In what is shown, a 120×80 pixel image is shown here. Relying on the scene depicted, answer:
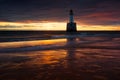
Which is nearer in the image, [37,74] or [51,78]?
[51,78]

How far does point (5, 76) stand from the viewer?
262 inches

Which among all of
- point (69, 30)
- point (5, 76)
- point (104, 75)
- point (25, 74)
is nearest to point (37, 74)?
point (25, 74)

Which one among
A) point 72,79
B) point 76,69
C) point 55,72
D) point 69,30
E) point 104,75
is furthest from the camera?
point 69,30

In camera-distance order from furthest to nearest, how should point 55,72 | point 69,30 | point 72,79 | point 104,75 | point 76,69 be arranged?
1. point 69,30
2. point 76,69
3. point 55,72
4. point 104,75
5. point 72,79

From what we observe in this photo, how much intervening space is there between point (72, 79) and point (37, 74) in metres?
1.22

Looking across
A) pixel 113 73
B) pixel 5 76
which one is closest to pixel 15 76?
pixel 5 76

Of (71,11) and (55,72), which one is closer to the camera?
(55,72)

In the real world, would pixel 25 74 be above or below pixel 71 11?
below

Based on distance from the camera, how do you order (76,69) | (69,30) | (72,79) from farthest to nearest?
(69,30), (76,69), (72,79)

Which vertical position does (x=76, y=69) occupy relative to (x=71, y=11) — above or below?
below

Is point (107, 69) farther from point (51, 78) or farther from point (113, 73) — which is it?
point (51, 78)

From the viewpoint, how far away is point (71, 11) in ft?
230

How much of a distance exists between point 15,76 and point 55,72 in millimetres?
1315

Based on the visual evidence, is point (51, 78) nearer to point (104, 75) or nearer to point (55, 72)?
point (55, 72)
